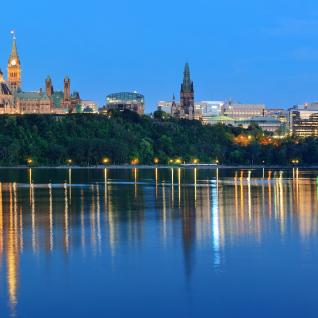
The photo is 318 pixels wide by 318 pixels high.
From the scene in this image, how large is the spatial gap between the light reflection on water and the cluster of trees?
84787 mm

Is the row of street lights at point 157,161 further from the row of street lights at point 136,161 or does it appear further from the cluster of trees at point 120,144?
the cluster of trees at point 120,144

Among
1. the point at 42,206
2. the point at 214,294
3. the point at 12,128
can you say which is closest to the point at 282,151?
the point at 12,128

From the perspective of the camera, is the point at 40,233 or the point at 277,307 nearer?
the point at 277,307

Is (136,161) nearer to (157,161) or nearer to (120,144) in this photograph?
(120,144)

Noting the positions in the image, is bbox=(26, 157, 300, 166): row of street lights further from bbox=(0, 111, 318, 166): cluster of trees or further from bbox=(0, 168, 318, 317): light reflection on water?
bbox=(0, 168, 318, 317): light reflection on water

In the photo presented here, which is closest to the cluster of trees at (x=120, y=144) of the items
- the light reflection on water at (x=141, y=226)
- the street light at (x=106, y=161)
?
the street light at (x=106, y=161)

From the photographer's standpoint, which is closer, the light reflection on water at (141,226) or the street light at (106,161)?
the light reflection on water at (141,226)

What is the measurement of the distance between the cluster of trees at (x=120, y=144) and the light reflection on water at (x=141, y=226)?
84787 millimetres

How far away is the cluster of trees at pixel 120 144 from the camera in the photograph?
494ft

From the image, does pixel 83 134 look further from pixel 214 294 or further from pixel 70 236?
pixel 214 294

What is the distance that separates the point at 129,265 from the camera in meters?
29.0

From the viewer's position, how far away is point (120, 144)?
156250mm

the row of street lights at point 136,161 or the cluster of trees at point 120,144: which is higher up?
the cluster of trees at point 120,144

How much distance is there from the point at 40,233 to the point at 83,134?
131443 mm
